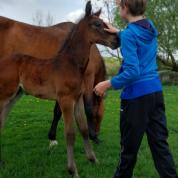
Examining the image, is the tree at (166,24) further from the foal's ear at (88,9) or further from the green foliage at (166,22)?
the foal's ear at (88,9)

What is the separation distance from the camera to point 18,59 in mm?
5273

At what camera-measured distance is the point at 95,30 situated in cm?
495

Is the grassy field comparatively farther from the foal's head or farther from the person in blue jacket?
Result: the foal's head

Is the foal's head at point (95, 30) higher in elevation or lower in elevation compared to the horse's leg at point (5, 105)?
higher

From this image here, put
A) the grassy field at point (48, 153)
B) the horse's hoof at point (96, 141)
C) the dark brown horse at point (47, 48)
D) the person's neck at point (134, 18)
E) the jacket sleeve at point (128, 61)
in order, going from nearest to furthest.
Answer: the jacket sleeve at point (128, 61)
the person's neck at point (134, 18)
the grassy field at point (48, 153)
the dark brown horse at point (47, 48)
the horse's hoof at point (96, 141)

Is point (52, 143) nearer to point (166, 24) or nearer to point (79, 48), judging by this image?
point (79, 48)

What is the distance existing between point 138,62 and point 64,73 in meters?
1.46

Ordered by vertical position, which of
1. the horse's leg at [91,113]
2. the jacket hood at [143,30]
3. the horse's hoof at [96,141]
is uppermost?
the jacket hood at [143,30]

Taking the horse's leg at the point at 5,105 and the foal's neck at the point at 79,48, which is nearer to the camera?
the foal's neck at the point at 79,48

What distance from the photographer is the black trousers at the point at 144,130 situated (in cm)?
394

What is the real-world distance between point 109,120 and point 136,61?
6.13m

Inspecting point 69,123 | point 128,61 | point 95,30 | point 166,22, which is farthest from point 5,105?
point 166,22

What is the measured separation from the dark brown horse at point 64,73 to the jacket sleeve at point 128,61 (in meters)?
1.09

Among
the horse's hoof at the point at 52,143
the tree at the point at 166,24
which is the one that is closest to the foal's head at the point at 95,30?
the horse's hoof at the point at 52,143
